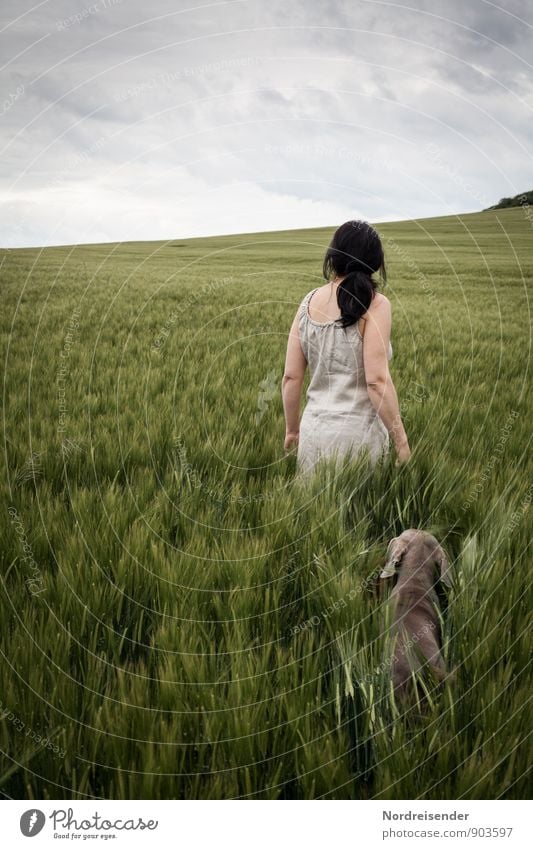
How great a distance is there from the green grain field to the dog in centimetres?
5

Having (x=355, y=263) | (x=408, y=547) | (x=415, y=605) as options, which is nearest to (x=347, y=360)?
(x=355, y=263)

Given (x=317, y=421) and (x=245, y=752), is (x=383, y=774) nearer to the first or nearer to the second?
(x=245, y=752)

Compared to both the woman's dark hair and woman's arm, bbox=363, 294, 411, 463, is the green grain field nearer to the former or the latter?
woman's arm, bbox=363, 294, 411, 463

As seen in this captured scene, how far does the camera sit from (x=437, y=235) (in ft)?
83.9

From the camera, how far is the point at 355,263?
7.84 ft

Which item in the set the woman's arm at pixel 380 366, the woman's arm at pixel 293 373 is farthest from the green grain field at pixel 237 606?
the woman's arm at pixel 293 373

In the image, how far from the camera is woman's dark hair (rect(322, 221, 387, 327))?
2.34m

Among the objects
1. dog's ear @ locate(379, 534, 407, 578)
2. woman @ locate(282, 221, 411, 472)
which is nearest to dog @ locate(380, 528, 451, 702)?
dog's ear @ locate(379, 534, 407, 578)

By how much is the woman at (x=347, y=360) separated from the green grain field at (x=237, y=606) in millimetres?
227

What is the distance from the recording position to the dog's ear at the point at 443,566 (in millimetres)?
1589

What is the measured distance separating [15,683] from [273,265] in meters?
17.2

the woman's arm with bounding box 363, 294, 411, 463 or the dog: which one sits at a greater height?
the woman's arm with bounding box 363, 294, 411, 463

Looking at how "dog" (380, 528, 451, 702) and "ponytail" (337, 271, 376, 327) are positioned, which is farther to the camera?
"ponytail" (337, 271, 376, 327)
